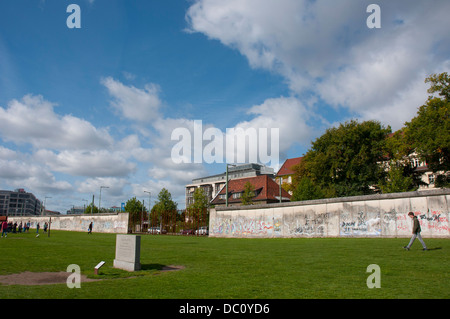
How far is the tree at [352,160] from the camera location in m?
52.4

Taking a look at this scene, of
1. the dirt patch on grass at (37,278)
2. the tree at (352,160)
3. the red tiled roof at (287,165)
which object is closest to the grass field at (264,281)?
the dirt patch on grass at (37,278)

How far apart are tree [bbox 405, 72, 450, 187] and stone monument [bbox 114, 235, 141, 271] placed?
41067 millimetres

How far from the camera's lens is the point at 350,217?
1027 inches

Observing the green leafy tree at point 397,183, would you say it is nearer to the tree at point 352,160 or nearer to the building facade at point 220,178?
the tree at point 352,160

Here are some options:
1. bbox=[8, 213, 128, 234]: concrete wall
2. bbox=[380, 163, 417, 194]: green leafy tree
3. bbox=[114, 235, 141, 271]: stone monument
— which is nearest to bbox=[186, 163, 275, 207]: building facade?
bbox=[8, 213, 128, 234]: concrete wall

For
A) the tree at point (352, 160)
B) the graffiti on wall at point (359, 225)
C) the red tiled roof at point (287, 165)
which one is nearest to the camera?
the graffiti on wall at point (359, 225)

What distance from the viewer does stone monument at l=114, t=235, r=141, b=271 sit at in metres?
11.2

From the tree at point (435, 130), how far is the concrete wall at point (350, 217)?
871 inches

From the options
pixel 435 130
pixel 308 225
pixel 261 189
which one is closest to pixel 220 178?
pixel 261 189

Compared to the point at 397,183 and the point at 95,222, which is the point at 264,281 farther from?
the point at 95,222

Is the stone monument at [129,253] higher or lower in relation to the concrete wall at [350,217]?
lower

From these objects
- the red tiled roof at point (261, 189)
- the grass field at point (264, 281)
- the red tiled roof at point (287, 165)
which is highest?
the red tiled roof at point (287, 165)
